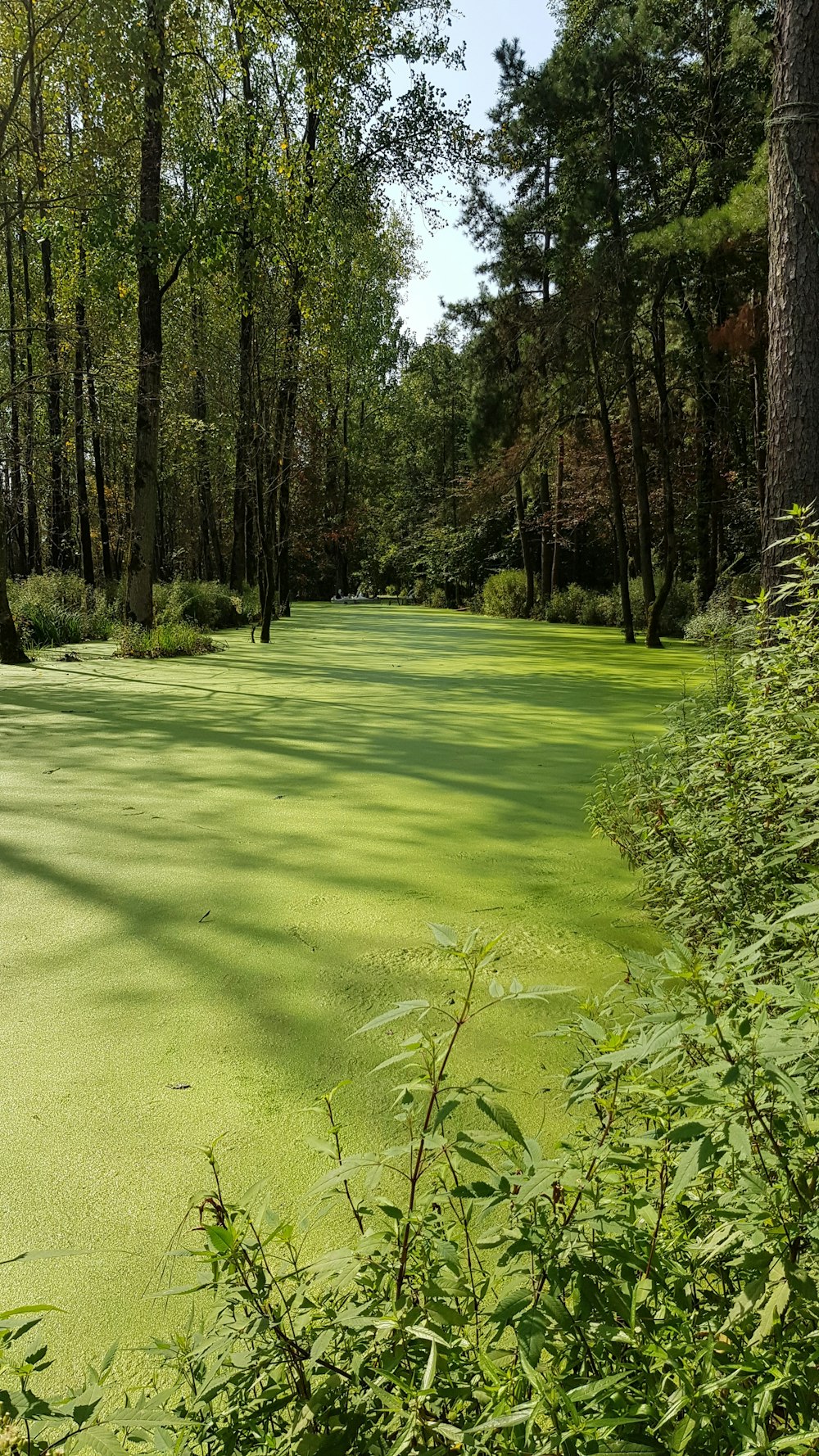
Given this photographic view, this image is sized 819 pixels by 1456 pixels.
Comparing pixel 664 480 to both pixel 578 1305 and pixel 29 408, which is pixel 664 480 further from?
pixel 578 1305

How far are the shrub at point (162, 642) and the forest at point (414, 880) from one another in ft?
0.31

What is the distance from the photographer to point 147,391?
7.96m

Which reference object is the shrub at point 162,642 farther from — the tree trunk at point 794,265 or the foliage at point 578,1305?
the foliage at point 578,1305

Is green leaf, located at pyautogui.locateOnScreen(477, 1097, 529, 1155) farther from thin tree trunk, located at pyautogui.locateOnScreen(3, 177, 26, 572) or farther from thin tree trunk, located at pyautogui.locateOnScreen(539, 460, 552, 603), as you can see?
thin tree trunk, located at pyautogui.locateOnScreen(539, 460, 552, 603)

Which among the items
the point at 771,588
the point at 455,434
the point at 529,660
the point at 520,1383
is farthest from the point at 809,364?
the point at 455,434

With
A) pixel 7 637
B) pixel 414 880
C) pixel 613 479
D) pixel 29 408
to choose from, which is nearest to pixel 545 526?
pixel 613 479

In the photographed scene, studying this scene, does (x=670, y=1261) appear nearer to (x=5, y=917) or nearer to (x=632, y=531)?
(x=5, y=917)

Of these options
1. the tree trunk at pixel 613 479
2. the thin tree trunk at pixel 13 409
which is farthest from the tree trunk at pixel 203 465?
the tree trunk at pixel 613 479

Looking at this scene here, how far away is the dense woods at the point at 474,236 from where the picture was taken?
641cm

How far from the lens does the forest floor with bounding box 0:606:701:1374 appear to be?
1.30 meters

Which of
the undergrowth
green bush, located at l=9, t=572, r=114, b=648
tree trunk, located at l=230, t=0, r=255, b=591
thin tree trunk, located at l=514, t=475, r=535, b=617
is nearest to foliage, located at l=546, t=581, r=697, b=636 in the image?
thin tree trunk, located at l=514, t=475, r=535, b=617

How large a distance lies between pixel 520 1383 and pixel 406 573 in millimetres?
28062

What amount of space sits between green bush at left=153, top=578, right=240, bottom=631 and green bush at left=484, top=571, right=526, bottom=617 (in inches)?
242

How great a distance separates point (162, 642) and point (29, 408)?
4.34 metres
